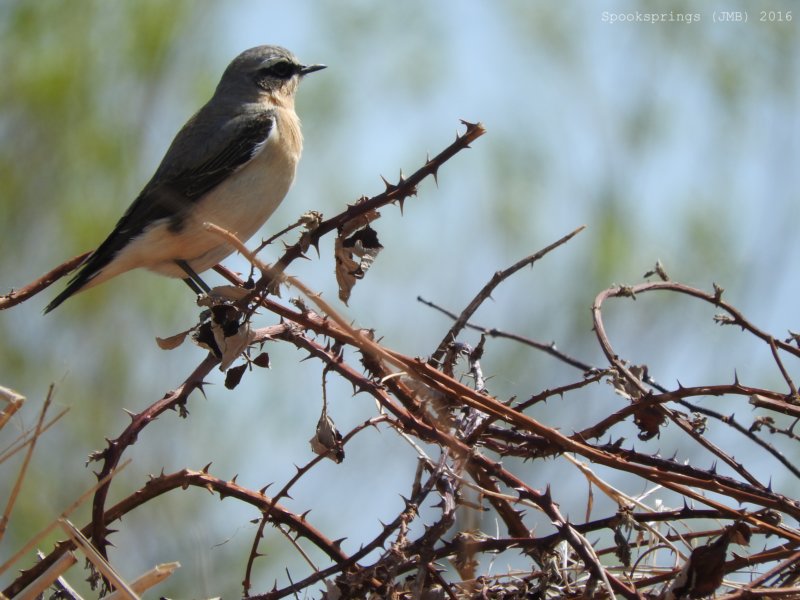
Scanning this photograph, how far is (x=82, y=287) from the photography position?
14.9 ft

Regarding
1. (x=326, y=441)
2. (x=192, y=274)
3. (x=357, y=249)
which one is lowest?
(x=326, y=441)

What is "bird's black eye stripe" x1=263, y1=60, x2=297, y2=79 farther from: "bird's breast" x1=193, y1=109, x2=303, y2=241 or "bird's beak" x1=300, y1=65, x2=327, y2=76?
"bird's breast" x1=193, y1=109, x2=303, y2=241

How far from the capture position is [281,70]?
5902 millimetres

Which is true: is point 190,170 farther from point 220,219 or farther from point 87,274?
point 87,274

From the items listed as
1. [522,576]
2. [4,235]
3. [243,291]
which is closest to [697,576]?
[522,576]

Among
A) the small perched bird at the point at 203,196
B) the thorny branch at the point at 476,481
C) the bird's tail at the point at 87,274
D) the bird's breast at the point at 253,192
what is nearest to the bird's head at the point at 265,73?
the small perched bird at the point at 203,196

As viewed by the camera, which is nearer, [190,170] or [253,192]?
[253,192]

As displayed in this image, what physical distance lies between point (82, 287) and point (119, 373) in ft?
16.1

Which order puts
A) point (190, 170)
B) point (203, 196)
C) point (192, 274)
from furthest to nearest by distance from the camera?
point (190, 170) → point (203, 196) → point (192, 274)

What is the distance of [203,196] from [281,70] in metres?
1.35

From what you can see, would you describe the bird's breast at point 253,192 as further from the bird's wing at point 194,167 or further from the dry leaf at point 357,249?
the dry leaf at point 357,249

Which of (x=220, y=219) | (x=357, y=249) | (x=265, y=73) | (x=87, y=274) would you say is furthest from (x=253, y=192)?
(x=357, y=249)

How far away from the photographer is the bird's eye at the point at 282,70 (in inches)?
231

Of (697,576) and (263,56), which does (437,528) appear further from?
(263,56)
